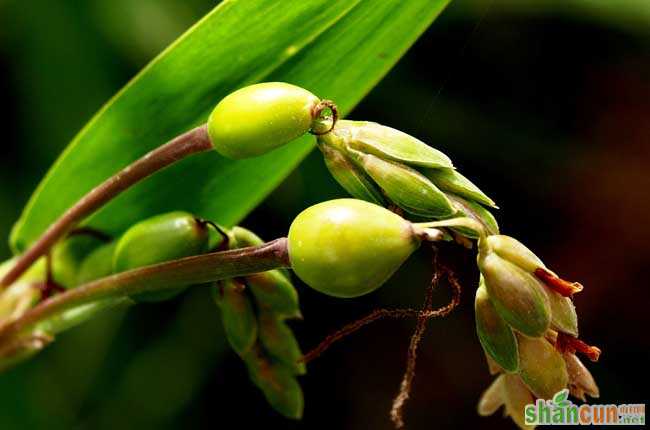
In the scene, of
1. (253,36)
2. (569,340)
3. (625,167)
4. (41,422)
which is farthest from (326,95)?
(625,167)

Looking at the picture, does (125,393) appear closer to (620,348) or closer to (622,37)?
(620,348)

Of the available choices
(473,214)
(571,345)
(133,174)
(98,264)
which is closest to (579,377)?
(571,345)

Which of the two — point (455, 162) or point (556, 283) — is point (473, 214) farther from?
point (455, 162)

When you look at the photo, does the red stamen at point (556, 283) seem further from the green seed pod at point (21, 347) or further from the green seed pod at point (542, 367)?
the green seed pod at point (21, 347)

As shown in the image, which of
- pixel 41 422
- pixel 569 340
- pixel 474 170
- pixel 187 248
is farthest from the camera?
pixel 474 170

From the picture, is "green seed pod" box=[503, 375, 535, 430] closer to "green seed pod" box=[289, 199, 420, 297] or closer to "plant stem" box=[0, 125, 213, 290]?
"green seed pod" box=[289, 199, 420, 297]

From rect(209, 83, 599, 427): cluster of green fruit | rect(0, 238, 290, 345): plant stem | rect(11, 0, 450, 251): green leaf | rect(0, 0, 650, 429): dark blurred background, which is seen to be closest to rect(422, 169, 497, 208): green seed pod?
rect(209, 83, 599, 427): cluster of green fruit

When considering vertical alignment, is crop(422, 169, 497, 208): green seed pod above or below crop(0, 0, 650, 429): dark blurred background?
above
